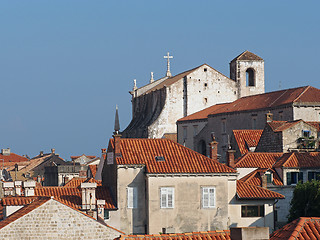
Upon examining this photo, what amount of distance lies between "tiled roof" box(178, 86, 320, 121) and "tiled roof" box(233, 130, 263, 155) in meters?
6.54

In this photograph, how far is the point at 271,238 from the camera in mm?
24312

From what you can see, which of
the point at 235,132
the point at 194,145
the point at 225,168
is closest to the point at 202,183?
the point at 225,168

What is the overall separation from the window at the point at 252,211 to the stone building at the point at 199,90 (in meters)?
60.0

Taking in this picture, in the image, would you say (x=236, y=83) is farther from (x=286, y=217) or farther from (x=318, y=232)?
(x=318, y=232)

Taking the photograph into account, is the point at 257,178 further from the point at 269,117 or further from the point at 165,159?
the point at 269,117

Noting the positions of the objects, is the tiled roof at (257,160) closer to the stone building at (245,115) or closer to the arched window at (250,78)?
the stone building at (245,115)

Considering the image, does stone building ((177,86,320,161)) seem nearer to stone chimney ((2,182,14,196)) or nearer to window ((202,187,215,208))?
window ((202,187,215,208))

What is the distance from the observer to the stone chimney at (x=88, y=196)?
148ft

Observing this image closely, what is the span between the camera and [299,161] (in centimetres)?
5906

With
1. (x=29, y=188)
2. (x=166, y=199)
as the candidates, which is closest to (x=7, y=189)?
(x=29, y=188)

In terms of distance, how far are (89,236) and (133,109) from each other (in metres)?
97.6

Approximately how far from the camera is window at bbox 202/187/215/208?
47875 millimetres

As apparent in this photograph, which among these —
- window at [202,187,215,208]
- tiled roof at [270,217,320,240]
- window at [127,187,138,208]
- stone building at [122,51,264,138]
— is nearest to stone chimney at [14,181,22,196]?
window at [127,187,138,208]

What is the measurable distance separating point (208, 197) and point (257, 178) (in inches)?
327
